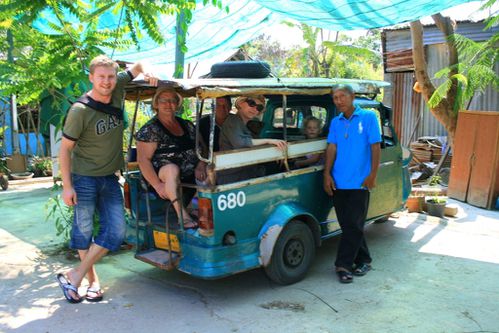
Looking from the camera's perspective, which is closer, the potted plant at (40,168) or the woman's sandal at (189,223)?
the woman's sandal at (189,223)

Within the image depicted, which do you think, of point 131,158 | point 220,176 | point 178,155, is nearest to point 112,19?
point 131,158

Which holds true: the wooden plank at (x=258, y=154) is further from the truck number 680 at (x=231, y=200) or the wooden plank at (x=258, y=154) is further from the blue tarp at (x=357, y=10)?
the blue tarp at (x=357, y=10)

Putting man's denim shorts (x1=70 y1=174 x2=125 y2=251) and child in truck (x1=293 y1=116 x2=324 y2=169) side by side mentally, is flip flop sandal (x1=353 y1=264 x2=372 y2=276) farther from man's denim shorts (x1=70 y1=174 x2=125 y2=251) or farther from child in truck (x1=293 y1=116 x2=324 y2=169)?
man's denim shorts (x1=70 y1=174 x2=125 y2=251)

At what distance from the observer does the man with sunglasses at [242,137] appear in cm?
425

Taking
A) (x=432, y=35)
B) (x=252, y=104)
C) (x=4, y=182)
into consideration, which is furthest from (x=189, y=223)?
(x=432, y=35)

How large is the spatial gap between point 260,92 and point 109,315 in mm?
2270

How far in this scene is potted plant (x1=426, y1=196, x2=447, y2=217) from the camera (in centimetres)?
707

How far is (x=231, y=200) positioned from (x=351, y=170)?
1314 millimetres

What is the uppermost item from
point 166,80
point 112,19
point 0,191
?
point 112,19

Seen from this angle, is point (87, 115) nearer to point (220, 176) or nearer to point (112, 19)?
point (220, 176)

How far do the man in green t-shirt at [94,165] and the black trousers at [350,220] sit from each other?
6.93 ft

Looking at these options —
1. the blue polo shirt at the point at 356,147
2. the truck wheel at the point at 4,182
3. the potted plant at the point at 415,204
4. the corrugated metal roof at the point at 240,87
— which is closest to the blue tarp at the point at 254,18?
the corrugated metal roof at the point at 240,87

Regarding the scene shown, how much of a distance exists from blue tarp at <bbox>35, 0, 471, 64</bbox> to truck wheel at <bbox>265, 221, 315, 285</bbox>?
9.06 ft

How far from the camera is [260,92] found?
408 centimetres
